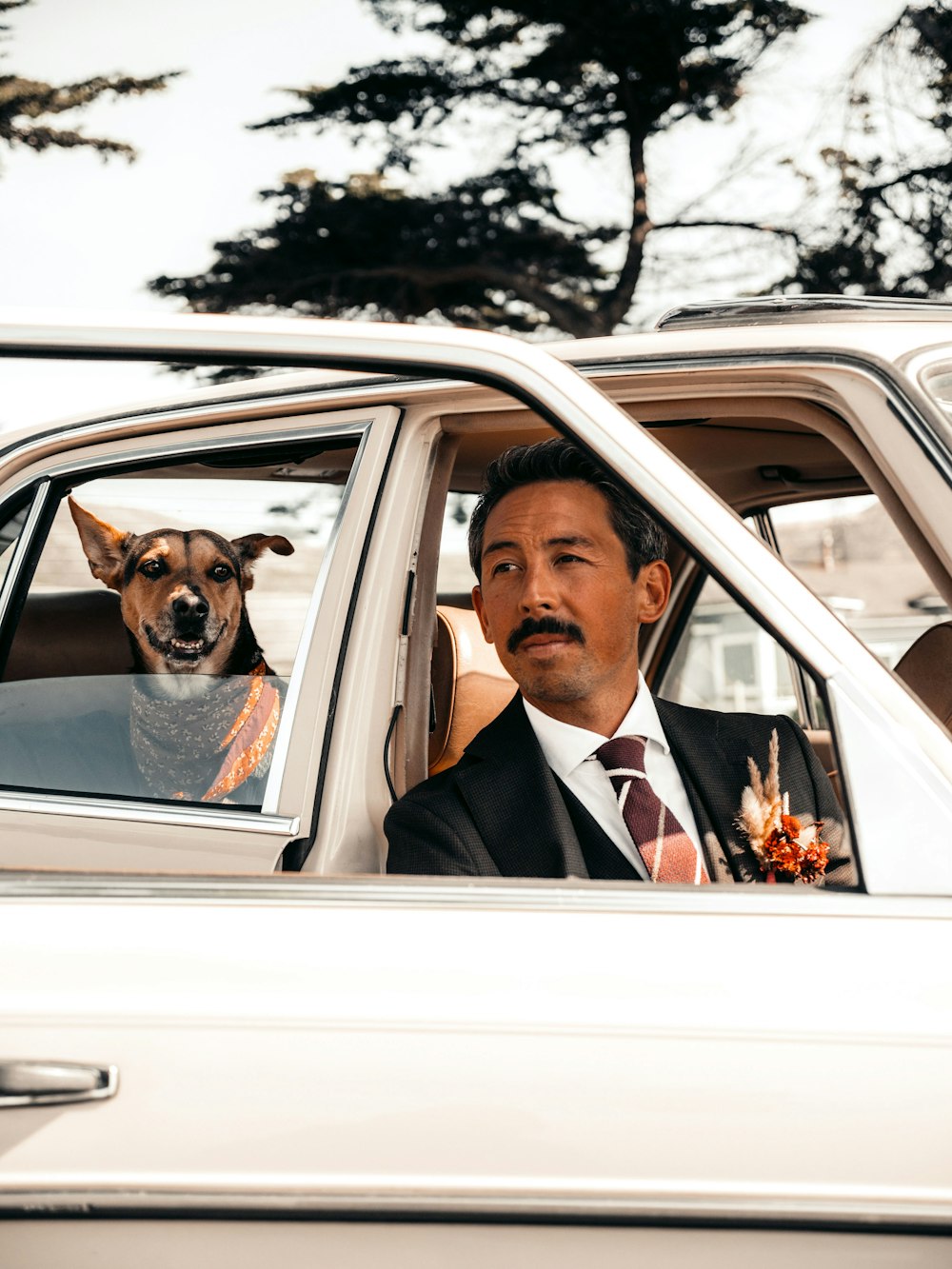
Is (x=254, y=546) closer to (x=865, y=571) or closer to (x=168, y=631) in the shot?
(x=168, y=631)

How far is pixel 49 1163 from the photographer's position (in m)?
1.32

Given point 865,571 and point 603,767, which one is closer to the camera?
point 603,767

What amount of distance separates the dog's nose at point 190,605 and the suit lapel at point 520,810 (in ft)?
2.62

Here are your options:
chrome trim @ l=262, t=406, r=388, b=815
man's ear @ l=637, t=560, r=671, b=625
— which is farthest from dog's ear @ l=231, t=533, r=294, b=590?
man's ear @ l=637, t=560, r=671, b=625

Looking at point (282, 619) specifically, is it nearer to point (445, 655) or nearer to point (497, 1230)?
point (445, 655)

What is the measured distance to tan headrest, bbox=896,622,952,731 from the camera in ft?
8.32

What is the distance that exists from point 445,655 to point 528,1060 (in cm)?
131

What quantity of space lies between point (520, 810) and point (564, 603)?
418 mm

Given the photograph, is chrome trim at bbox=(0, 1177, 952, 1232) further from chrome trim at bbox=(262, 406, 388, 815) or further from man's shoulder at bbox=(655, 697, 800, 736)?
man's shoulder at bbox=(655, 697, 800, 736)

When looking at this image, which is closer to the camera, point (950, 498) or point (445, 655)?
point (950, 498)

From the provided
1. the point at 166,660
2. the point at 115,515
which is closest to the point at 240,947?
the point at 166,660

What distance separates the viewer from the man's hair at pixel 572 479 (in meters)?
Result: 2.25

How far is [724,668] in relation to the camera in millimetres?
7547

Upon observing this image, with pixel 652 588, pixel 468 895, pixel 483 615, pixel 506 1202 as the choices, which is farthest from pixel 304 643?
pixel 506 1202
